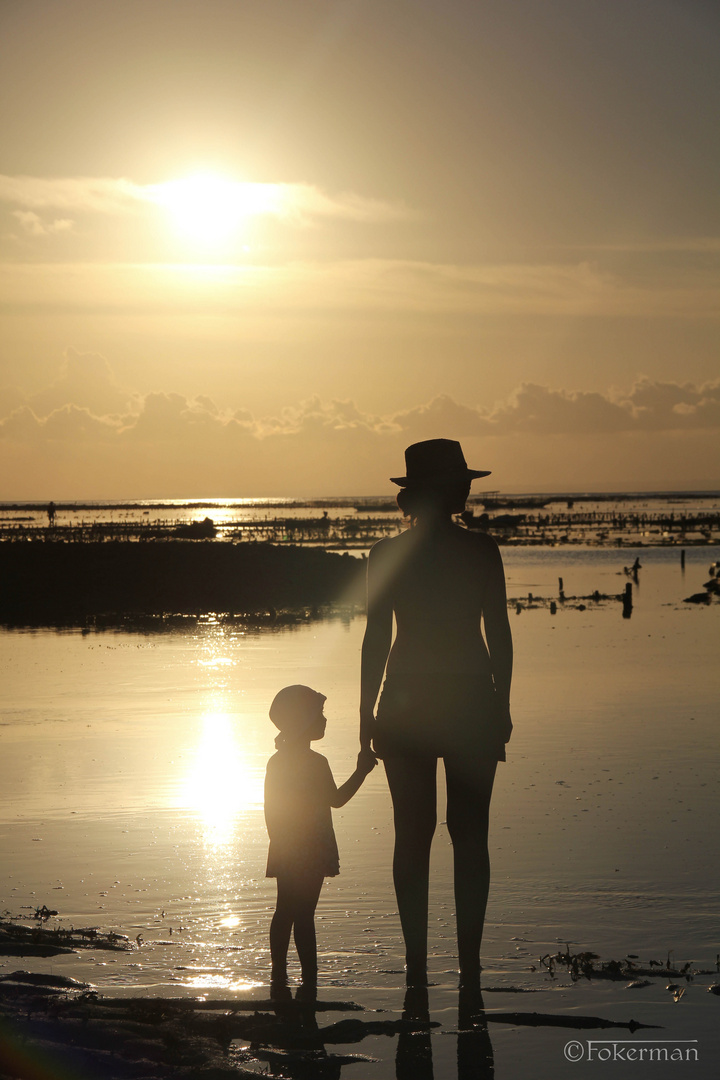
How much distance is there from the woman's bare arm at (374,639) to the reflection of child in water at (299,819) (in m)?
0.37

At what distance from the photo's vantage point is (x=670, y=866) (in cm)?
890

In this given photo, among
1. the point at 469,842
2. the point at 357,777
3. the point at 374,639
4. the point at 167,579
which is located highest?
the point at 374,639

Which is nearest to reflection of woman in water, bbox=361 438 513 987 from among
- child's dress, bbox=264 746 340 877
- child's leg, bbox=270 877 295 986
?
child's dress, bbox=264 746 340 877

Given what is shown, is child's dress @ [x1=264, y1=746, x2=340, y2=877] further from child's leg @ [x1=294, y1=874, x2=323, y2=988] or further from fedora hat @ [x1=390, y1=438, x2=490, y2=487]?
fedora hat @ [x1=390, y1=438, x2=490, y2=487]

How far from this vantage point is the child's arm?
19.0 ft

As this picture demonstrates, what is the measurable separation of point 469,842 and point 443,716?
28.3 inches

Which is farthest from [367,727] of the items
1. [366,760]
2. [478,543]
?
[478,543]

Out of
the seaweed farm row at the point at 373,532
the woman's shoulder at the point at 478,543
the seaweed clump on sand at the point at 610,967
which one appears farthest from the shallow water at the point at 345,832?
the seaweed farm row at the point at 373,532

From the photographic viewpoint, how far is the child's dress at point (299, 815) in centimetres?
609

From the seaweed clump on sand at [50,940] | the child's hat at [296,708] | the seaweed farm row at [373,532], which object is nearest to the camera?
the child's hat at [296,708]

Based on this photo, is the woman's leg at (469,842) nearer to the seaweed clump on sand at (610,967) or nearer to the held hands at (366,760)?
the held hands at (366,760)

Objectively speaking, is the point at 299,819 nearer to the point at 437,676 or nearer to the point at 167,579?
the point at 437,676

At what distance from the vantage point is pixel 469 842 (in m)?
5.81

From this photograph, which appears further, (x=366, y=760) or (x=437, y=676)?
(x=366, y=760)
